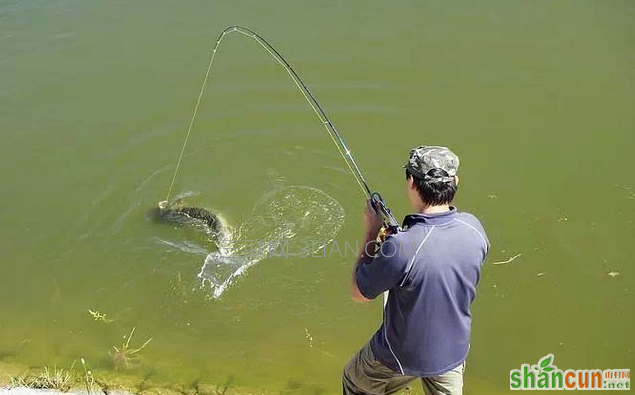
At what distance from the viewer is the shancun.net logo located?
5.09 meters

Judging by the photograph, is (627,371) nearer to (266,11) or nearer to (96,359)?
(96,359)

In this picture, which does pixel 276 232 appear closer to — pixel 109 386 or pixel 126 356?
pixel 126 356

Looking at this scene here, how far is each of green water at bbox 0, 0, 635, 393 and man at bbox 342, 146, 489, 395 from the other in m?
2.10

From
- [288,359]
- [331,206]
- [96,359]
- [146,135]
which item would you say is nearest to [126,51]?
[146,135]

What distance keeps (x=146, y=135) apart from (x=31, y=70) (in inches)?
116

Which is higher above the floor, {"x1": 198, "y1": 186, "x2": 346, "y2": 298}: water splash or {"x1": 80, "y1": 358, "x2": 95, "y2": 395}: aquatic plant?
{"x1": 198, "y1": 186, "x2": 346, "y2": 298}: water splash

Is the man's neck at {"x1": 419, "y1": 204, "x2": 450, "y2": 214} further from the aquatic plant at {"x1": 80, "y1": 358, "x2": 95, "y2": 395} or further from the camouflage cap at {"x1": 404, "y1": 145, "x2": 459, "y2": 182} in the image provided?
the aquatic plant at {"x1": 80, "y1": 358, "x2": 95, "y2": 395}

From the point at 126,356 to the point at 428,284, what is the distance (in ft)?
12.2

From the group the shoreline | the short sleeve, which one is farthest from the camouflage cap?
the shoreline

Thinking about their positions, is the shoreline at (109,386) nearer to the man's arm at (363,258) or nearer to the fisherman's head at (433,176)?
the man's arm at (363,258)

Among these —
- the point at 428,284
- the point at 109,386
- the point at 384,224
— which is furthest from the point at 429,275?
the point at 109,386

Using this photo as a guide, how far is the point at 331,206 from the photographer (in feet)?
23.1

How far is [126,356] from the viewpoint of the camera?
5590 mm

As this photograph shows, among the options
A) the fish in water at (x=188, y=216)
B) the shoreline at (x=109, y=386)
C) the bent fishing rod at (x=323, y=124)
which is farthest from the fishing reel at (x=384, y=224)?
the fish in water at (x=188, y=216)
